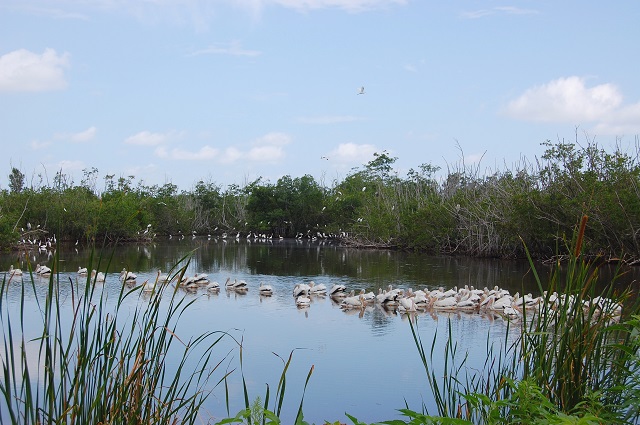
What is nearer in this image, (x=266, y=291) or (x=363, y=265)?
(x=266, y=291)

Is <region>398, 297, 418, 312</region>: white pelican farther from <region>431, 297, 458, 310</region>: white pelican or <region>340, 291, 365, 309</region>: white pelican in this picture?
<region>340, 291, 365, 309</region>: white pelican

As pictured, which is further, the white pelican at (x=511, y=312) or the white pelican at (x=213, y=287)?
the white pelican at (x=213, y=287)

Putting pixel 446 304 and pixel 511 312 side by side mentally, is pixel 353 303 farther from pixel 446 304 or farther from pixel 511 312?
pixel 511 312

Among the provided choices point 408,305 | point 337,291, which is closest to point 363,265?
point 337,291

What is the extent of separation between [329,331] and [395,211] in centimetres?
2079

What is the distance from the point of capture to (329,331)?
946 cm

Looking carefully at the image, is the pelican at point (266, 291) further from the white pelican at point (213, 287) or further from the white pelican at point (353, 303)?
the white pelican at point (353, 303)

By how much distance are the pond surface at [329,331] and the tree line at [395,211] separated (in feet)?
5.46

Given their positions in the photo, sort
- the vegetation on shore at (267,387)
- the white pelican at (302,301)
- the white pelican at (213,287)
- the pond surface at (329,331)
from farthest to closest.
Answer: the white pelican at (213,287) < the white pelican at (302,301) < the pond surface at (329,331) < the vegetation on shore at (267,387)

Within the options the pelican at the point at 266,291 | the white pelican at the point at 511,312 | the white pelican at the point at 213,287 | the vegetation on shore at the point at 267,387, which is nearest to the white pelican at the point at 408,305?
the white pelican at the point at 511,312

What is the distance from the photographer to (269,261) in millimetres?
21359

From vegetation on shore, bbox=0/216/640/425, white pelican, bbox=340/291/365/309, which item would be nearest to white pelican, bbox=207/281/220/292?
white pelican, bbox=340/291/365/309

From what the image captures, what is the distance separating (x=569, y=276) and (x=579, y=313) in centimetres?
18

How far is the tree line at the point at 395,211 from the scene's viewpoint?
1798 centimetres
